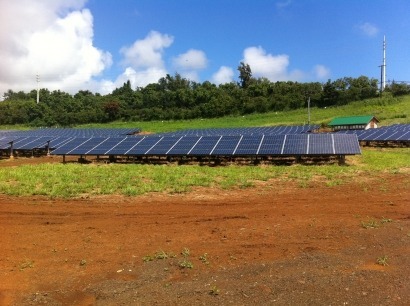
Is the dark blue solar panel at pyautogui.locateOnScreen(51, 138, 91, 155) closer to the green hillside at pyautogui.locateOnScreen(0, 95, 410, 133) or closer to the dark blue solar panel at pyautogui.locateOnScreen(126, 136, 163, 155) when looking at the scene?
the dark blue solar panel at pyautogui.locateOnScreen(126, 136, 163, 155)

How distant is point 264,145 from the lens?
23.8 m

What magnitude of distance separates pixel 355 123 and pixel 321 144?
99.8 ft

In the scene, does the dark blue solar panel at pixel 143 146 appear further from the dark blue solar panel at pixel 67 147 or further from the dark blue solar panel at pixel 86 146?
the dark blue solar panel at pixel 67 147

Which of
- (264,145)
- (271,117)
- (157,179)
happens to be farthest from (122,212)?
(271,117)

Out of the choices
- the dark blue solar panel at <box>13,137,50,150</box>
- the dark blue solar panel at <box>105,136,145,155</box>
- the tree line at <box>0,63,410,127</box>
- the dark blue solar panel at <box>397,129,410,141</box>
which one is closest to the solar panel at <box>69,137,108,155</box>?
the dark blue solar panel at <box>105,136,145,155</box>

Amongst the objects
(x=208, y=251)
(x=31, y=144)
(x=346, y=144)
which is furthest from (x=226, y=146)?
(x=31, y=144)

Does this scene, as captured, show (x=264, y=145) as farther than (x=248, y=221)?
Yes

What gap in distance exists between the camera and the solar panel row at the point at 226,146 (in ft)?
73.6

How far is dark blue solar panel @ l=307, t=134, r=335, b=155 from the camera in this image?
2190 cm

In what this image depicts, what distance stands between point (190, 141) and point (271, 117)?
1818 inches

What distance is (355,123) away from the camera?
1986 inches

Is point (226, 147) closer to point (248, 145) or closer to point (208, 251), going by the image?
point (248, 145)

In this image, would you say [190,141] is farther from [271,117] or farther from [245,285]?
[271,117]

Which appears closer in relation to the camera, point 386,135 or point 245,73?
point 386,135
